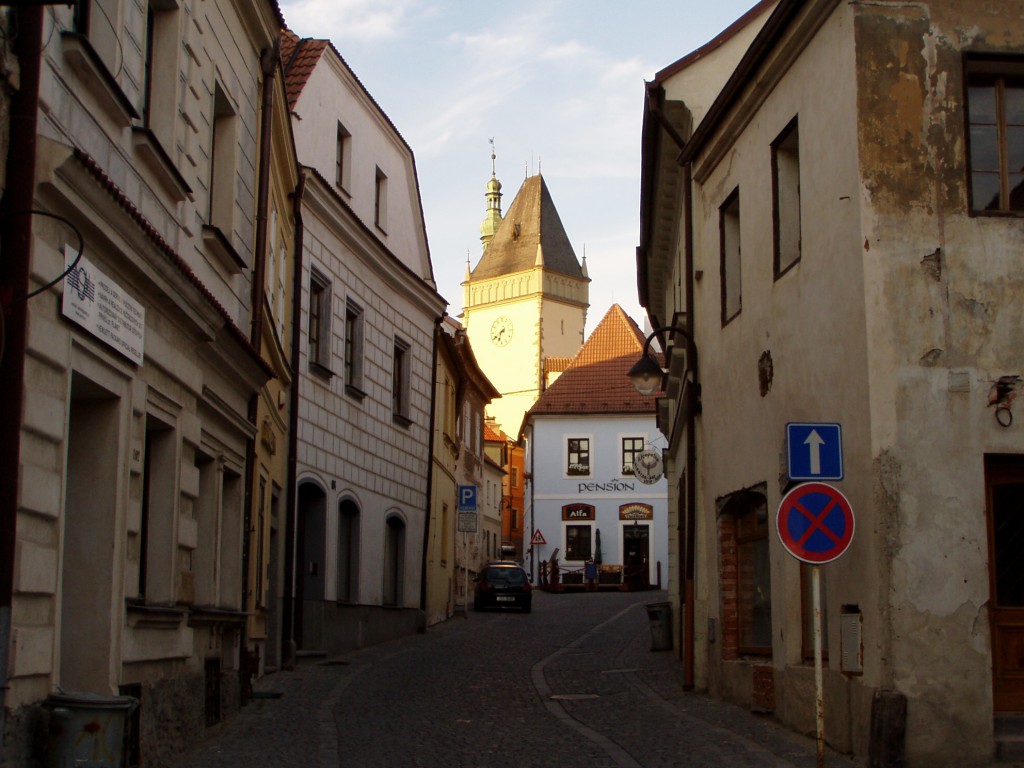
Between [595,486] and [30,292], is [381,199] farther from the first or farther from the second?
[595,486]

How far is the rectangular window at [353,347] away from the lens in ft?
79.2

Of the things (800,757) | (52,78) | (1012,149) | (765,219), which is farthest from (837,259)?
(52,78)

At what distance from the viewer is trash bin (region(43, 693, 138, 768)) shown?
757cm

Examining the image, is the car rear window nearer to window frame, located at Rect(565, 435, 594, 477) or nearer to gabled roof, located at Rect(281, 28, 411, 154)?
gabled roof, located at Rect(281, 28, 411, 154)

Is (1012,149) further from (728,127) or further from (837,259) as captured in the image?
(728,127)

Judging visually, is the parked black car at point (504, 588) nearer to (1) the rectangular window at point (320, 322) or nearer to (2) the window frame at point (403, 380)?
(2) the window frame at point (403, 380)

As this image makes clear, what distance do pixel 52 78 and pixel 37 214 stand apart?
0.93 m

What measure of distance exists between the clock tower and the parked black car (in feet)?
238

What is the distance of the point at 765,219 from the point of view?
1421 cm

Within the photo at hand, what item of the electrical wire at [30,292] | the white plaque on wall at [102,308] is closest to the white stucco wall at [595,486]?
the white plaque on wall at [102,308]

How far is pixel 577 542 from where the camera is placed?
199 ft

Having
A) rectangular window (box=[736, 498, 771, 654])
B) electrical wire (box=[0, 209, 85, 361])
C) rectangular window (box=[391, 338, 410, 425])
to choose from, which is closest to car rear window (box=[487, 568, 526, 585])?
rectangular window (box=[391, 338, 410, 425])

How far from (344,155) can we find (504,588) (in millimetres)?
17007

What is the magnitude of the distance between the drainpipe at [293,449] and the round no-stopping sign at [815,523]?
11.4 m
